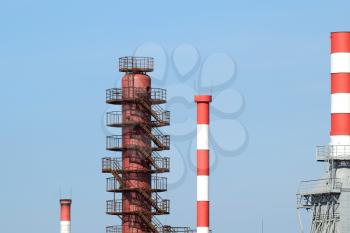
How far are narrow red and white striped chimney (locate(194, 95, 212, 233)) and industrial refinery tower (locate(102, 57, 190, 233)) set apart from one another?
2.92 m

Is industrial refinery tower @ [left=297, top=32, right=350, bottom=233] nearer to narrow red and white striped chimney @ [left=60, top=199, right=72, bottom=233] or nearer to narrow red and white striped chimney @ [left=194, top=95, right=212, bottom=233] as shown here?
narrow red and white striped chimney @ [left=194, top=95, right=212, bottom=233]

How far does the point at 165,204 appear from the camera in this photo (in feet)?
351

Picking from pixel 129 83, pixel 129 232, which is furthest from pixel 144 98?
pixel 129 232

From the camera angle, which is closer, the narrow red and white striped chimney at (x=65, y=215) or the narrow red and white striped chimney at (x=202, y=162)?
the narrow red and white striped chimney at (x=202, y=162)

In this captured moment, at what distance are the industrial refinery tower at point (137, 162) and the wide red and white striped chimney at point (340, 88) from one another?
11235 mm

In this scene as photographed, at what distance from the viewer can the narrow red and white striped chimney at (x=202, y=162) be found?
103750mm

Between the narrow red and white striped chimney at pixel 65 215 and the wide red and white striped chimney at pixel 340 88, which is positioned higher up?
the wide red and white striped chimney at pixel 340 88

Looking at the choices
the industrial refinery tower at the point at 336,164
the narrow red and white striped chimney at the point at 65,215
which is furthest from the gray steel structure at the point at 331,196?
Result: the narrow red and white striped chimney at the point at 65,215

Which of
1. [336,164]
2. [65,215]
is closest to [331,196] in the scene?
[336,164]

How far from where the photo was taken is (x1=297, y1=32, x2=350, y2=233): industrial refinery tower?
10356 centimetres

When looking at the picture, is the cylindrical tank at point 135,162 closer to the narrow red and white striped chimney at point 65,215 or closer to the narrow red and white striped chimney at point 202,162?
the narrow red and white striped chimney at point 202,162

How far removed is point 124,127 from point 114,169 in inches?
114

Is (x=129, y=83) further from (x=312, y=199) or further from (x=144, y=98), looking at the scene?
(x=312, y=199)

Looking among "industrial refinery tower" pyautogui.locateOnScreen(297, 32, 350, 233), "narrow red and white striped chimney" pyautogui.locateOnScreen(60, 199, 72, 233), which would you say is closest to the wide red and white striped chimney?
"industrial refinery tower" pyautogui.locateOnScreen(297, 32, 350, 233)
